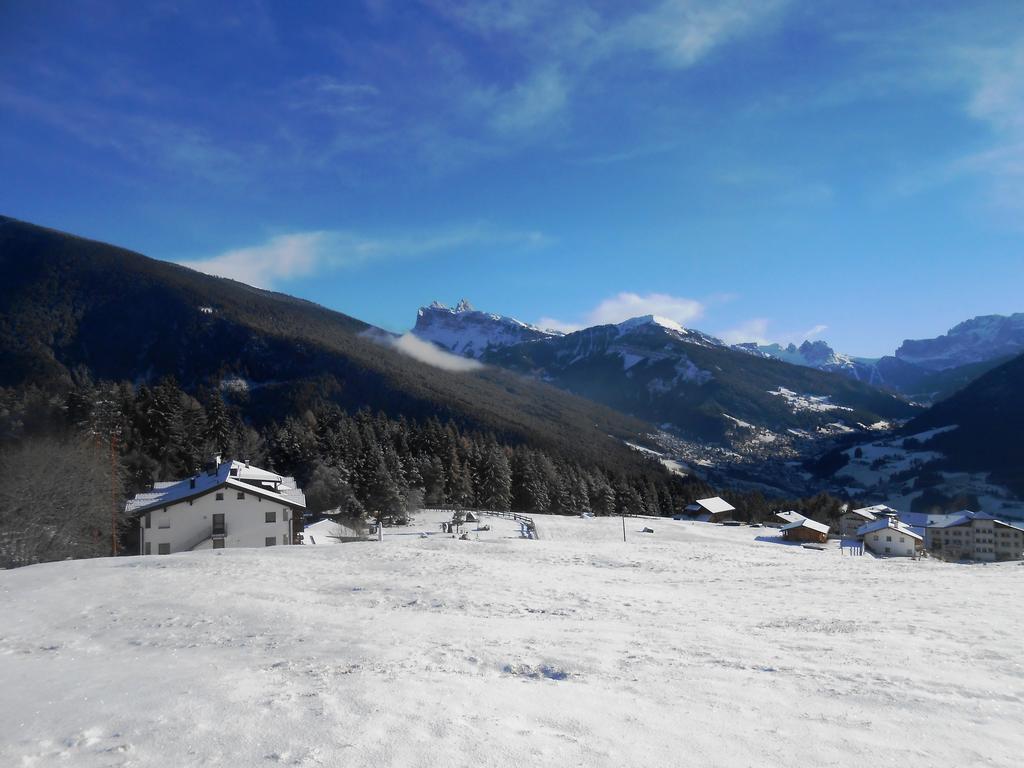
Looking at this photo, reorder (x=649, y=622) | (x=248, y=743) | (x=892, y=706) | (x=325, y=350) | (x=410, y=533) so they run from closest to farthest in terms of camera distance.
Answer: (x=248, y=743), (x=892, y=706), (x=649, y=622), (x=410, y=533), (x=325, y=350)

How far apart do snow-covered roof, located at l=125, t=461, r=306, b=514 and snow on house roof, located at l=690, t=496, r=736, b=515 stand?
7146 cm

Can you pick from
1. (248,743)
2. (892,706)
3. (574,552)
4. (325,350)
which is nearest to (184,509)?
(574,552)

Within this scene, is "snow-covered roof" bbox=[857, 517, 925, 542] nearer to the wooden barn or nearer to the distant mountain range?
the wooden barn

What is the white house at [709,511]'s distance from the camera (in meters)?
99.6

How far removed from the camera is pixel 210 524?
44.2 meters

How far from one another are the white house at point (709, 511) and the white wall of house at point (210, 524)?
7133cm

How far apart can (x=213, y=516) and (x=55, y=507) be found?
30.9ft

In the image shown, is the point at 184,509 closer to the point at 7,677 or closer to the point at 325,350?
the point at 7,677

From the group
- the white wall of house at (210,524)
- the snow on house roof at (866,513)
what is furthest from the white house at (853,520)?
the white wall of house at (210,524)

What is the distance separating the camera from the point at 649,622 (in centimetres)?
1808

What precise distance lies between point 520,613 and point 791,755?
11499 mm

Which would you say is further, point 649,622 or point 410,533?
point 410,533

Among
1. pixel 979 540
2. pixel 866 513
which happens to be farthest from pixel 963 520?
pixel 866 513

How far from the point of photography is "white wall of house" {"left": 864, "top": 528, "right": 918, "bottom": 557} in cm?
7506
